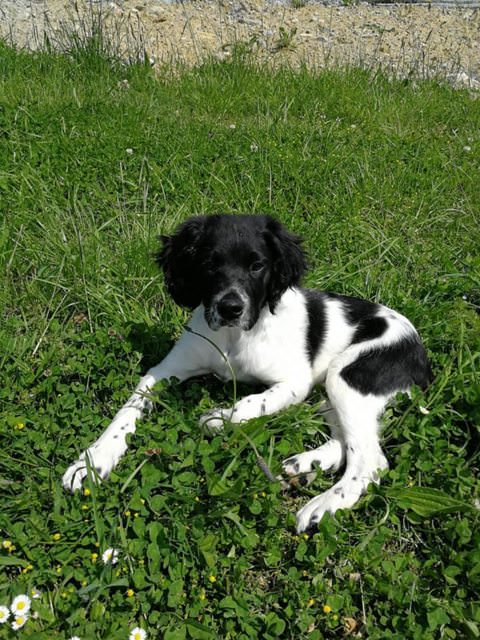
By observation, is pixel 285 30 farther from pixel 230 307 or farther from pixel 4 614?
pixel 4 614

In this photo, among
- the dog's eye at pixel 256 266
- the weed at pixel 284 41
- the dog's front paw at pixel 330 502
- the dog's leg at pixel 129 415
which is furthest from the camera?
the weed at pixel 284 41

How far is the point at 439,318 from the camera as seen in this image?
3422mm

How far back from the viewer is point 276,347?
9.89 ft

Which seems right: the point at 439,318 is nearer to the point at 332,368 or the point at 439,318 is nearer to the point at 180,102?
the point at 332,368

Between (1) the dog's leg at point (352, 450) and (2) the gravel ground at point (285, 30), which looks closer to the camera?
(1) the dog's leg at point (352, 450)

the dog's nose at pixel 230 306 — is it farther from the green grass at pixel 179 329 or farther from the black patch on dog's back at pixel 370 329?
the black patch on dog's back at pixel 370 329

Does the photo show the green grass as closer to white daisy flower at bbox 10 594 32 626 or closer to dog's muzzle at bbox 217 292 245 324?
white daisy flower at bbox 10 594 32 626

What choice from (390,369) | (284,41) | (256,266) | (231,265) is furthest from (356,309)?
(284,41)

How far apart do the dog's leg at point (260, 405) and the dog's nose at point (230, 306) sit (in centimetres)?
42

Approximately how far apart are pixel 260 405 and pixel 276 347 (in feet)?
1.21

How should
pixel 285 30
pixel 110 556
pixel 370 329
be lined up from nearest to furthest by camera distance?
pixel 110 556, pixel 370 329, pixel 285 30

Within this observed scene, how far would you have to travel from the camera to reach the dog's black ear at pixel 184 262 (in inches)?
112

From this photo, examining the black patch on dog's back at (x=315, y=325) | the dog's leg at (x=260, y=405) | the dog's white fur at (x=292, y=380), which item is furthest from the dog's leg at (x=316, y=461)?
the black patch on dog's back at (x=315, y=325)

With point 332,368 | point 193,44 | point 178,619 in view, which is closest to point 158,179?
point 332,368
